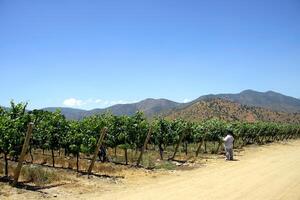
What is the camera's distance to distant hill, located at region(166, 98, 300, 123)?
104875mm

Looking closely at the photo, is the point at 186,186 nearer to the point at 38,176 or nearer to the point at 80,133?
the point at 38,176

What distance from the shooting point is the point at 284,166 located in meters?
21.7

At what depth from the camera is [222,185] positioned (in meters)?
15.3

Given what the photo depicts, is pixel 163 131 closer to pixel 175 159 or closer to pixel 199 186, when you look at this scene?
pixel 175 159

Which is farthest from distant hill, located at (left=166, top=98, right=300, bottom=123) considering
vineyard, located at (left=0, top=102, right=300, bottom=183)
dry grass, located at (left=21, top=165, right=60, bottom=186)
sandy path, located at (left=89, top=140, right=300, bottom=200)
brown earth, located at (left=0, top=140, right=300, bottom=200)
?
dry grass, located at (left=21, top=165, right=60, bottom=186)

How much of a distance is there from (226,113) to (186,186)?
311 feet

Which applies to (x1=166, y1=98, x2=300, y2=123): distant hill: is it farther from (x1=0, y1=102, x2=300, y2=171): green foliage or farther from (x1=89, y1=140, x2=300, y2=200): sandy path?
(x1=89, y1=140, x2=300, y2=200): sandy path

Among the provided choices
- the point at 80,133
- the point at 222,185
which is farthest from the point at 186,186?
the point at 80,133

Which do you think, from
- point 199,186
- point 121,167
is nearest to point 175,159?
point 121,167

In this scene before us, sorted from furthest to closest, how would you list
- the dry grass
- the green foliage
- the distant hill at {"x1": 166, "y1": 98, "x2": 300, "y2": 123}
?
1. the distant hill at {"x1": 166, "y1": 98, "x2": 300, "y2": 123}
2. the green foliage
3. the dry grass

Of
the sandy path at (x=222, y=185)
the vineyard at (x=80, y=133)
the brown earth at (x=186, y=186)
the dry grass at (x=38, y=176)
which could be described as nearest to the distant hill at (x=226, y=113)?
the vineyard at (x=80, y=133)

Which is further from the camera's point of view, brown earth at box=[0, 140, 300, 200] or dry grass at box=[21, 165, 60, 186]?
dry grass at box=[21, 165, 60, 186]

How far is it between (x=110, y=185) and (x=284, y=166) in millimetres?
10827

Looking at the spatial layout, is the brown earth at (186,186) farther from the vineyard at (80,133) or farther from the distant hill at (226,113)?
the distant hill at (226,113)
